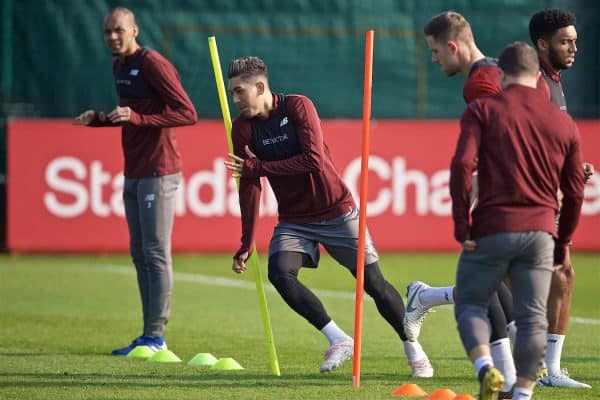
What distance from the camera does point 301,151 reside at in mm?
9016

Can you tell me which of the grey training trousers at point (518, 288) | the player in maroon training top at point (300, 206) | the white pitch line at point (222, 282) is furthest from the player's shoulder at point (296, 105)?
the white pitch line at point (222, 282)

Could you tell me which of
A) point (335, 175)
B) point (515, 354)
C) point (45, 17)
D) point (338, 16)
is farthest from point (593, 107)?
point (515, 354)

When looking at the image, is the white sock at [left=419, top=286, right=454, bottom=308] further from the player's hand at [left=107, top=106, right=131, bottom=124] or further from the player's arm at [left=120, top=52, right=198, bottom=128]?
the player's hand at [left=107, top=106, right=131, bottom=124]

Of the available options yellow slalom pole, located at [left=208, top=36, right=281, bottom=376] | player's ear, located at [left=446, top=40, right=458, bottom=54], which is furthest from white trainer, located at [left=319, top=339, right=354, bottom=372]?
player's ear, located at [left=446, top=40, right=458, bottom=54]

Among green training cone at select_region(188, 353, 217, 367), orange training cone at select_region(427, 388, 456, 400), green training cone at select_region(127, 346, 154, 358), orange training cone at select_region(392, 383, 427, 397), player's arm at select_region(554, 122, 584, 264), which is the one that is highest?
player's arm at select_region(554, 122, 584, 264)

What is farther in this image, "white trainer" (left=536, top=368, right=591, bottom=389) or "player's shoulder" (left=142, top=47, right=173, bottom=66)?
"player's shoulder" (left=142, top=47, right=173, bottom=66)

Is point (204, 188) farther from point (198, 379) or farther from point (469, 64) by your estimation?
point (469, 64)

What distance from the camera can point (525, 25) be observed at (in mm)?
22312

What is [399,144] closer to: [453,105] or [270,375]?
[453,105]

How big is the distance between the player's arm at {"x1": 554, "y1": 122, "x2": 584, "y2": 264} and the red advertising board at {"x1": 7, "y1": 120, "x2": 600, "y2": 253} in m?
11.0

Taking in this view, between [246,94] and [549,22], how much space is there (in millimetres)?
1921

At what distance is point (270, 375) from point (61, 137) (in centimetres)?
998

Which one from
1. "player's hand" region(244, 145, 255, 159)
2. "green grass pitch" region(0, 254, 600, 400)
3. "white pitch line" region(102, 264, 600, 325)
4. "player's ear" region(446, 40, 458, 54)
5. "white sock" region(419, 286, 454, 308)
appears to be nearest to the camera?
"player's ear" region(446, 40, 458, 54)

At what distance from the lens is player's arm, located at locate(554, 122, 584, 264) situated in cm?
723
